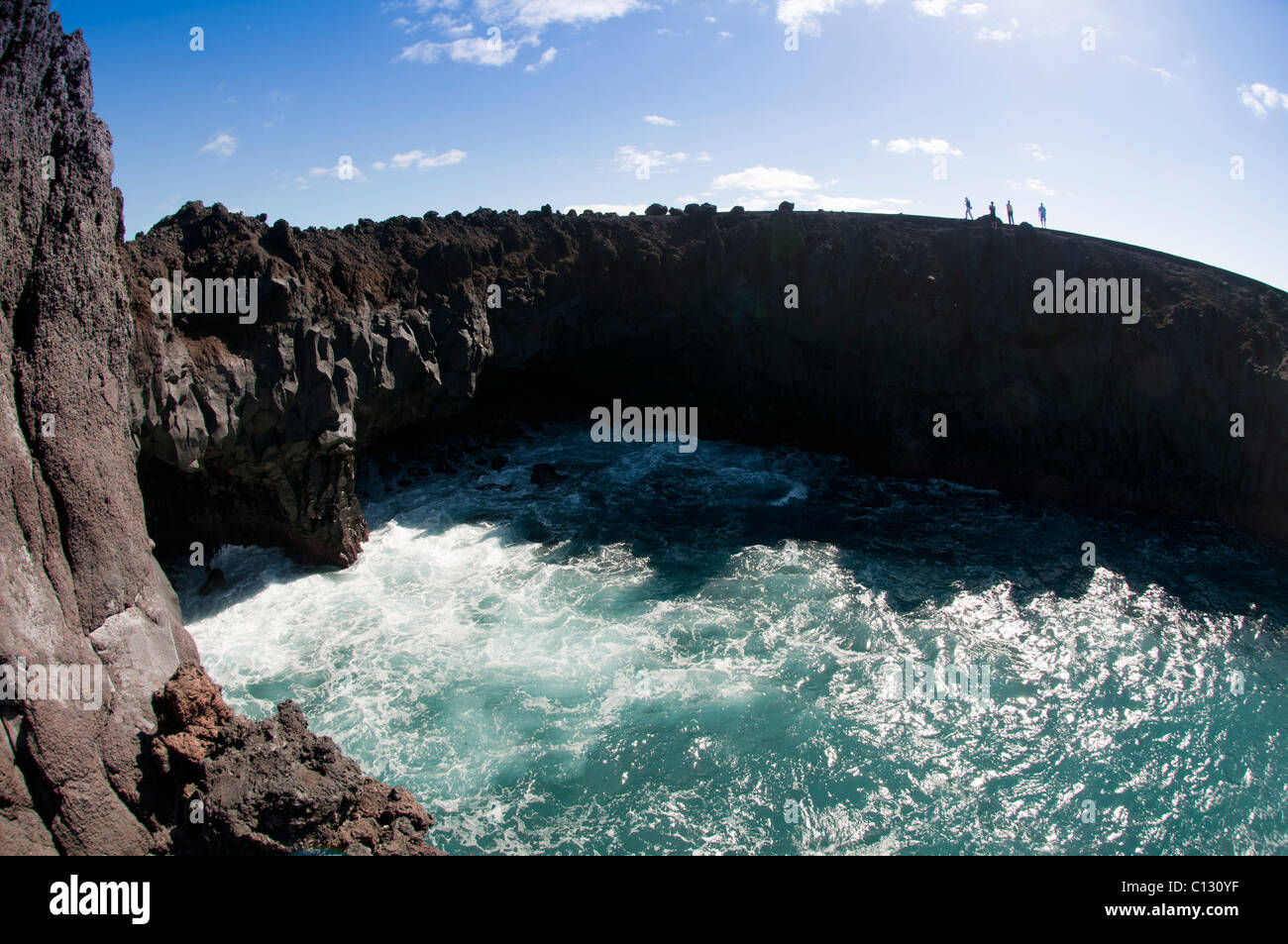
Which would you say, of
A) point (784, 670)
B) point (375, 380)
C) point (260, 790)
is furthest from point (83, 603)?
point (784, 670)

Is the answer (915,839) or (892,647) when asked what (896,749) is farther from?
(892,647)

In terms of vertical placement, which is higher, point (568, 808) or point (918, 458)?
point (918, 458)

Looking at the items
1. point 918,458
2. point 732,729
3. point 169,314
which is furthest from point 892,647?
point 169,314

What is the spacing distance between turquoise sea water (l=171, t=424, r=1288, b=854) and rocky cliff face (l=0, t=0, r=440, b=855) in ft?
11.8

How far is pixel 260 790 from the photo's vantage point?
14352 millimetres

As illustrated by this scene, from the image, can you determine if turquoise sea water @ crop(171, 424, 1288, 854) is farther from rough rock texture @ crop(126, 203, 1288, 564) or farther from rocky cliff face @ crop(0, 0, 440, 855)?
rocky cliff face @ crop(0, 0, 440, 855)

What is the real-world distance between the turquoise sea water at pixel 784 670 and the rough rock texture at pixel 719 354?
10.00ft

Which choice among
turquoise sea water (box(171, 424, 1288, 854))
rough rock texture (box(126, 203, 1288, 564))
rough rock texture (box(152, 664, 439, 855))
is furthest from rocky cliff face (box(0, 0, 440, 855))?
rough rock texture (box(126, 203, 1288, 564))

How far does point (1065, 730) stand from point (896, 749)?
4.79 metres

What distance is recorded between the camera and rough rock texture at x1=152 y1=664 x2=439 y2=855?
13.9 meters

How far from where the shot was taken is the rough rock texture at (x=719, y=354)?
2578 centimetres

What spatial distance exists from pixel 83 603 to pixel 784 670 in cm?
1705

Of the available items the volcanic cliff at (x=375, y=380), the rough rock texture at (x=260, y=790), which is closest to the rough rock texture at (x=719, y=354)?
the volcanic cliff at (x=375, y=380)
